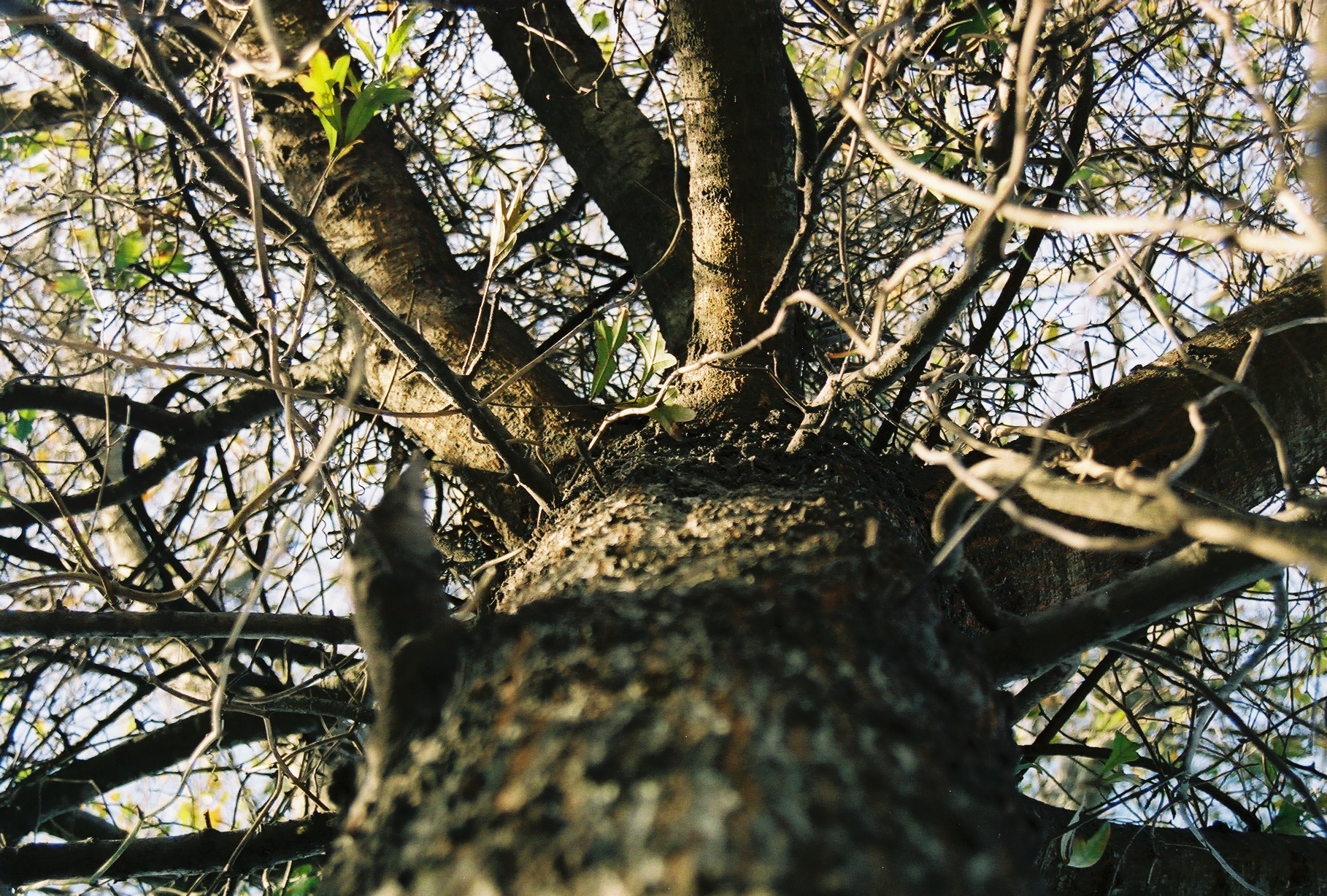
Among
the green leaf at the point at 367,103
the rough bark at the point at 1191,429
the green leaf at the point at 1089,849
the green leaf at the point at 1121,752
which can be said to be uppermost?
the green leaf at the point at 367,103

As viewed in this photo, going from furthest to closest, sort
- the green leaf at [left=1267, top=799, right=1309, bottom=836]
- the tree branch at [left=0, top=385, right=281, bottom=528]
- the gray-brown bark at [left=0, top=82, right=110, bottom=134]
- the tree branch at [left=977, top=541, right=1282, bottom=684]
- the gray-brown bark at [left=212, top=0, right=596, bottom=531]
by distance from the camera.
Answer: the gray-brown bark at [left=0, top=82, right=110, bottom=134]
the tree branch at [left=0, top=385, right=281, bottom=528]
the green leaf at [left=1267, top=799, right=1309, bottom=836]
the gray-brown bark at [left=212, top=0, right=596, bottom=531]
the tree branch at [left=977, top=541, right=1282, bottom=684]

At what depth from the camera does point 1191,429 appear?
4.73 ft

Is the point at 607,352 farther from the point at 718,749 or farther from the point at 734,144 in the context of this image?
the point at 718,749

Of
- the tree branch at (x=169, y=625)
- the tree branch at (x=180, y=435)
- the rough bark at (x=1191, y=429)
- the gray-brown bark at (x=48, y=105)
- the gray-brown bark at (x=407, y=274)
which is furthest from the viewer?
the gray-brown bark at (x=48, y=105)

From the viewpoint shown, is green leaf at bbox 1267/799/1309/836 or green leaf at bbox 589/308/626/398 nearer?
green leaf at bbox 589/308/626/398

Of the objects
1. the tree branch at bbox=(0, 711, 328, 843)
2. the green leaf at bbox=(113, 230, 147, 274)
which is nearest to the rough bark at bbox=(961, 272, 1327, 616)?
the green leaf at bbox=(113, 230, 147, 274)

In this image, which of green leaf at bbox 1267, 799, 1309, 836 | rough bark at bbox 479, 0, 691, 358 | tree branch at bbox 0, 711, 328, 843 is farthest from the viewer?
tree branch at bbox 0, 711, 328, 843

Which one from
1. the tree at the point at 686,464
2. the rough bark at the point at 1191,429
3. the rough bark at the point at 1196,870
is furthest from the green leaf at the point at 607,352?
the rough bark at the point at 1196,870

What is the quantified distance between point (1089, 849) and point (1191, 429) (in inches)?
26.6

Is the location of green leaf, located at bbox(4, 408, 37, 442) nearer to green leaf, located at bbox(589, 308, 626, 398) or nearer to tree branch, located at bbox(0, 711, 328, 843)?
tree branch, located at bbox(0, 711, 328, 843)

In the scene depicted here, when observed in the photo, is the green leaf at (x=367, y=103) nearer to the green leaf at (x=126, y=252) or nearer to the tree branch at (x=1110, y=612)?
the green leaf at (x=126, y=252)

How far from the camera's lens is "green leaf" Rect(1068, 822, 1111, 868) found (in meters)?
1.48

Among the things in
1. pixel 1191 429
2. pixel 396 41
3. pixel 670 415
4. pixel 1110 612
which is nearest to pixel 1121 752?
pixel 1191 429

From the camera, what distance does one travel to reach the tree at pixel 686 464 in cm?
70
